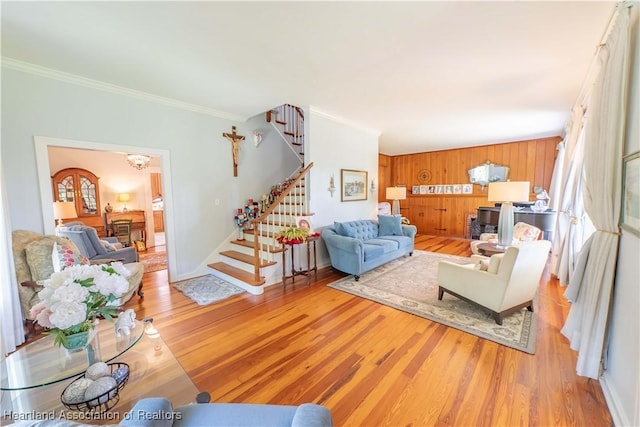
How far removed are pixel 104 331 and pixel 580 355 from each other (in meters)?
3.58

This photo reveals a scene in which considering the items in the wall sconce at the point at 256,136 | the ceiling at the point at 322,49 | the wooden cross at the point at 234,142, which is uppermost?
the ceiling at the point at 322,49

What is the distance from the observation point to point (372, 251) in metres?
4.02

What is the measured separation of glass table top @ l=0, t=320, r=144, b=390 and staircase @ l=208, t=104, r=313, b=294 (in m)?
1.87

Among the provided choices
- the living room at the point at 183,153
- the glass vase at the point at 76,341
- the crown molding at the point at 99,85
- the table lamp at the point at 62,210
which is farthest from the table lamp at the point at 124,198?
the glass vase at the point at 76,341

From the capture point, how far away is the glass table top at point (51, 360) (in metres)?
1.33

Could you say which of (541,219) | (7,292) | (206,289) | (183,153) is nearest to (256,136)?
(183,153)

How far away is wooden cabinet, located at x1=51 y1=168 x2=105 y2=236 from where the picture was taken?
18.3 ft

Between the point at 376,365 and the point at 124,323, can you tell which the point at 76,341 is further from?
the point at 376,365

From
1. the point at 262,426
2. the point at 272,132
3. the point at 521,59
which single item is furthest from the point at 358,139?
the point at 262,426

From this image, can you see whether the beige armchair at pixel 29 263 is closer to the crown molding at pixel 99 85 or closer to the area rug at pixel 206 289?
the area rug at pixel 206 289

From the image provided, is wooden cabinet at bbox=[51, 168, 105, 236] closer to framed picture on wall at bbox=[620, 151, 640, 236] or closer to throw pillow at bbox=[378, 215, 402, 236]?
throw pillow at bbox=[378, 215, 402, 236]

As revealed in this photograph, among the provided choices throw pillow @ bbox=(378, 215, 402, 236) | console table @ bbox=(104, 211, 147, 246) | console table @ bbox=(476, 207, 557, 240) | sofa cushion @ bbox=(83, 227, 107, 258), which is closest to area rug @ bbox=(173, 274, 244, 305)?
sofa cushion @ bbox=(83, 227, 107, 258)

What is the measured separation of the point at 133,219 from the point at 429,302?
730 centimetres

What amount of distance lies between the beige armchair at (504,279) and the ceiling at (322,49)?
6.55 ft
